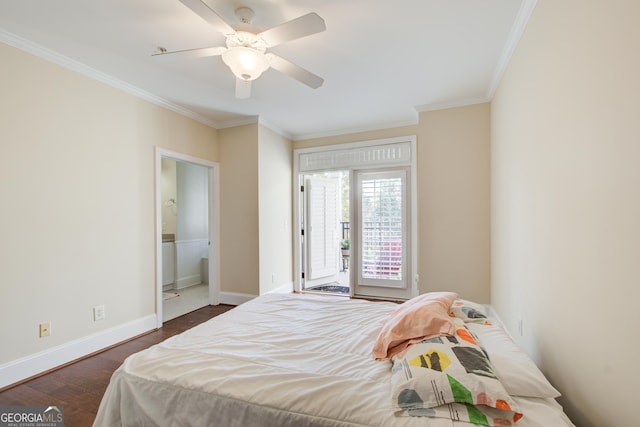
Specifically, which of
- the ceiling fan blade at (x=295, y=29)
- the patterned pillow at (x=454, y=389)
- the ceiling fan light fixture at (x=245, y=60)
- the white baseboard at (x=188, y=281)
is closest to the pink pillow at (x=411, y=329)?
the patterned pillow at (x=454, y=389)

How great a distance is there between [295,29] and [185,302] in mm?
3921

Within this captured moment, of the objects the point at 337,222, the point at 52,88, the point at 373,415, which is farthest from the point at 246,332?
the point at 337,222

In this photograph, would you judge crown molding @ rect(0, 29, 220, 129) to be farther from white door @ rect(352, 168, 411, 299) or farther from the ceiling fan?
white door @ rect(352, 168, 411, 299)

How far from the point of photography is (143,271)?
304 cm

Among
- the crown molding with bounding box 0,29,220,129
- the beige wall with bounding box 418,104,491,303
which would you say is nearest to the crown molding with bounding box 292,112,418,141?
the beige wall with bounding box 418,104,491,303

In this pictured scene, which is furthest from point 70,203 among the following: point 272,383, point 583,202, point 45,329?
point 583,202

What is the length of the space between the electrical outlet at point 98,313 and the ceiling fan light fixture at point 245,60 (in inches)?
96.9

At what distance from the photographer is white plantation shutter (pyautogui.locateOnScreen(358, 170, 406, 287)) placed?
409 cm

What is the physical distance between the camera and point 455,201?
3441 millimetres

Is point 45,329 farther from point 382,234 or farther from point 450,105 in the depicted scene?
point 450,105

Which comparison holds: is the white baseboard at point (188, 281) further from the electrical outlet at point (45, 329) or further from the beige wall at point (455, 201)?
the beige wall at point (455, 201)

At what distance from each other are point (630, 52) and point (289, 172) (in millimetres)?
4030

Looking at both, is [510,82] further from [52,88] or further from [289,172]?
[52,88]

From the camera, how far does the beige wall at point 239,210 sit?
12.7 feet
